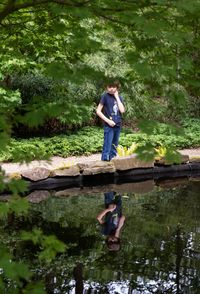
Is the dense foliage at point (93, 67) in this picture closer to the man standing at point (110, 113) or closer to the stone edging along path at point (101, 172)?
the man standing at point (110, 113)

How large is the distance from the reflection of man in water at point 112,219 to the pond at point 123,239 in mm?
15

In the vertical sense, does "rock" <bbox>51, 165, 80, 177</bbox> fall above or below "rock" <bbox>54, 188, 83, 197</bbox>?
above

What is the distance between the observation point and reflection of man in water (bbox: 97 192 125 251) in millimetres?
6027

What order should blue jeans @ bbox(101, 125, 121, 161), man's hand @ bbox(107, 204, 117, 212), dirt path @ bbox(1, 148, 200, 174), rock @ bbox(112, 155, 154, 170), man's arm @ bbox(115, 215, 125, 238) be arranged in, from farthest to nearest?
rock @ bbox(112, 155, 154, 170), blue jeans @ bbox(101, 125, 121, 161), dirt path @ bbox(1, 148, 200, 174), man's hand @ bbox(107, 204, 117, 212), man's arm @ bbox(115, 215, 125, 238)

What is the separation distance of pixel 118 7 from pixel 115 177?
6112mm

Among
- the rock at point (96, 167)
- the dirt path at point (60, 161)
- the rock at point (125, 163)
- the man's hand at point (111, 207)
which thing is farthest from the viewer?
the rock at point (125, 163)

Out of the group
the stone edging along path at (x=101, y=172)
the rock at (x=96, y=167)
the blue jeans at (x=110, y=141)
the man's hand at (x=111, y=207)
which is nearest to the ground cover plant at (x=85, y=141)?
the stone edging along path at (x=101, y=172)

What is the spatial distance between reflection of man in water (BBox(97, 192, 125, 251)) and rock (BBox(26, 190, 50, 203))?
96cm

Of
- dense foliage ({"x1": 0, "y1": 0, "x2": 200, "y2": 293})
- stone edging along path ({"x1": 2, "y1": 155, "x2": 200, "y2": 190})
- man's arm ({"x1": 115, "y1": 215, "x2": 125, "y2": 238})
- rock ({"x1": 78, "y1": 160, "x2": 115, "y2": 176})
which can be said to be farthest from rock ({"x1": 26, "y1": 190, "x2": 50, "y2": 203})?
dense foliage ({"x1": 0, "y1": 0, "x2": 200, "y2": 293})

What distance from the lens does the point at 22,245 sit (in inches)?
228

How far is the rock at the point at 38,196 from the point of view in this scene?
769cm

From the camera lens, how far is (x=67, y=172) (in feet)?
27.8

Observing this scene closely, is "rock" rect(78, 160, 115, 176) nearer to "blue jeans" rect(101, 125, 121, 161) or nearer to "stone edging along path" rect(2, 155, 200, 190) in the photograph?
"stone edging along path" rect(2, 155, 200, 190)

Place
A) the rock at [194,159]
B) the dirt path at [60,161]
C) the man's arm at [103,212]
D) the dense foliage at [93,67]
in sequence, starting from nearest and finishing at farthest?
1. the dense foliage at [93,67]
2. the man's arm at [103,212]
3. the dirt path at [60,161]
4. the rock at [194,159]
